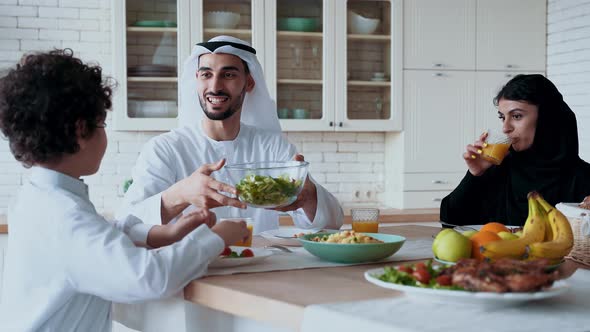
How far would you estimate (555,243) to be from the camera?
1.68 m

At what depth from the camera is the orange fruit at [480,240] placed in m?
1.70

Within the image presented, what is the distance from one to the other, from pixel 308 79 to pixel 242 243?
2.54m

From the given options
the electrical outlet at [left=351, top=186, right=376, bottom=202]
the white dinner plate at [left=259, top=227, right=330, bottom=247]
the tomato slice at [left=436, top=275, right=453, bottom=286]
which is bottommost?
the electrical outlet at [left=351, top=186, right=376, bottom=202]

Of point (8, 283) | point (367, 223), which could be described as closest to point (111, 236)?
point (8, 283)

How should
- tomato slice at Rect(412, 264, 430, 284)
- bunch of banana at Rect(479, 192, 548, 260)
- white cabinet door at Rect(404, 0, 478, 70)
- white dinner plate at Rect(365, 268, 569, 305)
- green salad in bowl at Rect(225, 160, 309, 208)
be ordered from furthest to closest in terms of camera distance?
white cabinet door at Rect(404, 0, 478, 70) → green salad in bowl at Rect(225, 160, 309, 208) → bunch of banana at Rect(479, 192, 548, 260) → tomato slice at Rect(412, 264, 430, 284) → white dinner plate at Rect(365, 268, 569, 305)

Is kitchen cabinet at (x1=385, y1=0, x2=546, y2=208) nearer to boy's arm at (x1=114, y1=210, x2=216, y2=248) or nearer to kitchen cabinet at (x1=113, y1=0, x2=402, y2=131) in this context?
kitchen cabinet at (x1=113, y1=0, x2=402, y2=131)

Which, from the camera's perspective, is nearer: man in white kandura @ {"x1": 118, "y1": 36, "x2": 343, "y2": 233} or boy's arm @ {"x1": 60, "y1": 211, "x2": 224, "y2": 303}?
boy's arm @ {"x1": 60, "y1": 211, "x2": 224, "y2": 303}

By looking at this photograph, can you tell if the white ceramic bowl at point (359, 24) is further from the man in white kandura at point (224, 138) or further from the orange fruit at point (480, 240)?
the orange fruit at point (480, 240)

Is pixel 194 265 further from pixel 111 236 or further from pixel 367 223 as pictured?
pixel 367 223

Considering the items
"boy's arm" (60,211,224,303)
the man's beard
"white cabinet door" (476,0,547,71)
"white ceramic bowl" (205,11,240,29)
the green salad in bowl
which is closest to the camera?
"boy's arm" (60,211,224,303)

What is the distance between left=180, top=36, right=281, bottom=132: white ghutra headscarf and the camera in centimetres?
296

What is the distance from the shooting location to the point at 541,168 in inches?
121

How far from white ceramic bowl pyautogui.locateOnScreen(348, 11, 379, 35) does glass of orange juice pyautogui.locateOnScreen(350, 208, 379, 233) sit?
2.40 metres

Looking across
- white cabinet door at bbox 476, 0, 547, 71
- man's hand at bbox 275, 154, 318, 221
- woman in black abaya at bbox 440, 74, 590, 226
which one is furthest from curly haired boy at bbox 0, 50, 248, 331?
white cabinet door at bbox 476, 0, 547, 71
